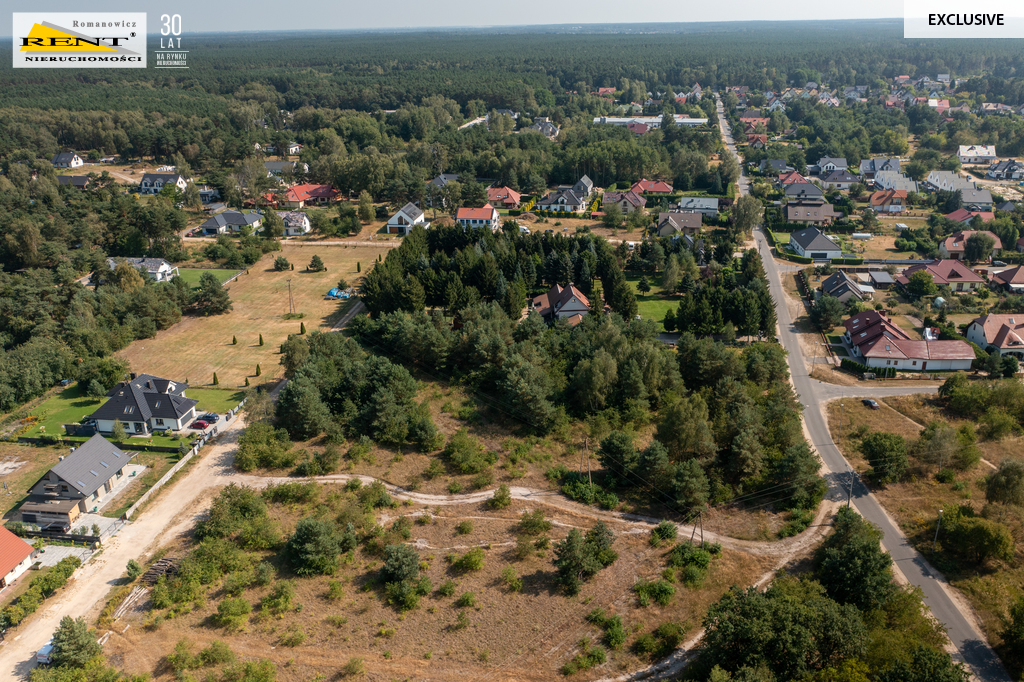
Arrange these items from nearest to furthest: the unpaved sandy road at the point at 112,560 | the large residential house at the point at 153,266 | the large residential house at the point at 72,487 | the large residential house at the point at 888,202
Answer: the unpaved sandy road at the point at 112,560 < the large residential house at the point at 72,487 < the large residential house at the point at 153,266 < the large residential house at the point at 888,202

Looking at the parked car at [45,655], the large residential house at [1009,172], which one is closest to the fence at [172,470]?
the parked car at [45,655]

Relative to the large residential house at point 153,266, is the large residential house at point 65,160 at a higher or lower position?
higher

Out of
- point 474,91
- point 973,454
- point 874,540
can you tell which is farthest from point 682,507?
point 474,91

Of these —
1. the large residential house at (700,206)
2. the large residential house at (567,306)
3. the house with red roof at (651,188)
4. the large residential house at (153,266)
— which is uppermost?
the house with red roof at (651,188)

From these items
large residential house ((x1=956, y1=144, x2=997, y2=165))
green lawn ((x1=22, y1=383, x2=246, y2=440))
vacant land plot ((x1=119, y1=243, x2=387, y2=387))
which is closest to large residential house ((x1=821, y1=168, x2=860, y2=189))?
large residential house ((x1=956, y1=144, x2=997, y2=165))

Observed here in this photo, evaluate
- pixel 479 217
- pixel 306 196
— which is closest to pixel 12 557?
pixel 479 217

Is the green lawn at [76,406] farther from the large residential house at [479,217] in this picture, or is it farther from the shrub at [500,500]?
the large residential house at [479,217]

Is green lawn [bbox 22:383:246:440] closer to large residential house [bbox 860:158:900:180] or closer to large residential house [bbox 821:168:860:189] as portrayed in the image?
large residential house [bbox 821:168:860:189]
